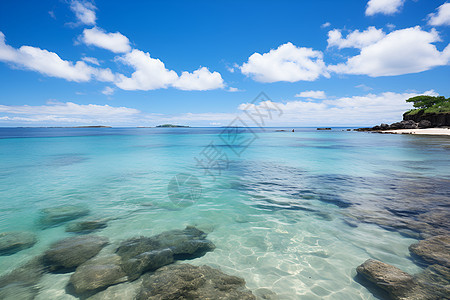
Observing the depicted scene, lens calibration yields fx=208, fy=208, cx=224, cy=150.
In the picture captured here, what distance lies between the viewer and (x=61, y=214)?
975 centimetres

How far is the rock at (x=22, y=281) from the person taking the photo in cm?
492

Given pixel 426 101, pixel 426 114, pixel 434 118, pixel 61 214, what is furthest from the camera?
pixel 426 101

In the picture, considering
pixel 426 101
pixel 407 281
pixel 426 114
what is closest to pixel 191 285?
pixel 407 281

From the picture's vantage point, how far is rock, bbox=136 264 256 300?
4.70 metres

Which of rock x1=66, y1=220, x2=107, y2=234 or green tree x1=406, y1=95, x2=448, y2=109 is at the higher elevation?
green tree x1=406, y1=95, x2=448, y2=109

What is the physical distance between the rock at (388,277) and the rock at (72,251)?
25.6 ft

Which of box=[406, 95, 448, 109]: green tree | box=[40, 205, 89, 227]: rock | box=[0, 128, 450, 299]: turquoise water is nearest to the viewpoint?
box=[0, 128, 450, 299]: turquoise water

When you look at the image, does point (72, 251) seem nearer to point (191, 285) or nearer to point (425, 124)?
point (191, 285)

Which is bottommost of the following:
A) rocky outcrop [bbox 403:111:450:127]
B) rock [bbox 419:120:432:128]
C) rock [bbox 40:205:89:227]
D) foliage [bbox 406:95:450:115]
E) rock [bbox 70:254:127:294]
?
rock [bbox 40:205:89:227]

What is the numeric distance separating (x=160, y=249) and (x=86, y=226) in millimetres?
4082

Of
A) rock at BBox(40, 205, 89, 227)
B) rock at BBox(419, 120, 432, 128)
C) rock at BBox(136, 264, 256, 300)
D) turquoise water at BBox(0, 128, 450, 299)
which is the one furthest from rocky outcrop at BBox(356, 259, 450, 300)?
rock at BBox(419, 120, 432, 128)

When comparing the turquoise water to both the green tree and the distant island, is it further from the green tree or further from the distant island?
the green tree

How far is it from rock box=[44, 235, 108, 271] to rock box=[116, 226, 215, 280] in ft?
2.61

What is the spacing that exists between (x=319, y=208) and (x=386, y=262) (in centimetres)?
407
